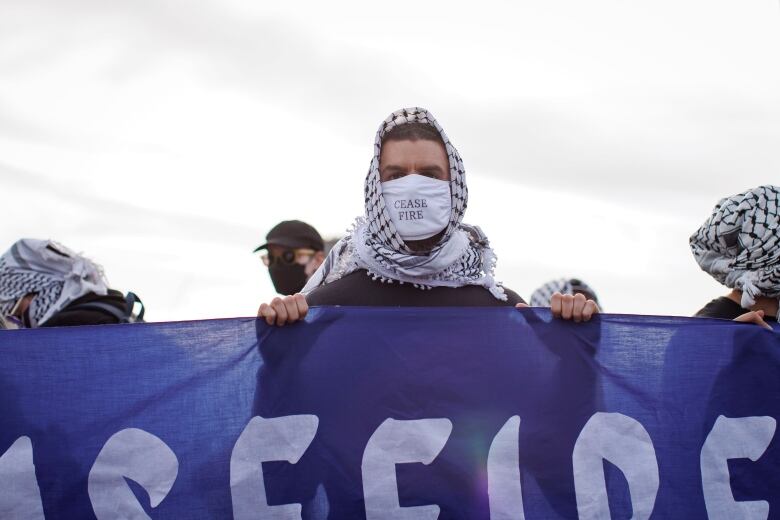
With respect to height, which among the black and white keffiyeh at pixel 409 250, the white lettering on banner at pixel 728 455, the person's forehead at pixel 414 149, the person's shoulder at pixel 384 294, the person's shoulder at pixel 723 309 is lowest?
the white lettering on banner at pixel 728 455

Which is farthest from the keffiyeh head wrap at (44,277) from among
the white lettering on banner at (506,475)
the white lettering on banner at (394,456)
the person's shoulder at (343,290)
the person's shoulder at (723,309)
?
the person's shoulder at (723,309)

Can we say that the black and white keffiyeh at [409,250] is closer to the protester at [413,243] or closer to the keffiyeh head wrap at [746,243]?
the protester at [413,243]

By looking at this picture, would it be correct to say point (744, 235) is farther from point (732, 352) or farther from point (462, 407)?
point (462, 407)

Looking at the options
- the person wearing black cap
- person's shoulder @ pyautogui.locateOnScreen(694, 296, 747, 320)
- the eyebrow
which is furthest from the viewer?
the person wearing black cap

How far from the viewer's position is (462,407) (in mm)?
3977

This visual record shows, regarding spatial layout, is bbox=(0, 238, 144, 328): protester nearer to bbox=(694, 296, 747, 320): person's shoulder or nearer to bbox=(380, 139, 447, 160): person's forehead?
bbox=(380, 139, 447, 160): person's forehead

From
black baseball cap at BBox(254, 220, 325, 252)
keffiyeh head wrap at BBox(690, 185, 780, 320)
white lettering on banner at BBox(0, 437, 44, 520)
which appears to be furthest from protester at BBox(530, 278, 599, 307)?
white lettering on banner at BBox(0, 437, 44, 520)

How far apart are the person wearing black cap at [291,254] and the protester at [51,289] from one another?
56.4 inches

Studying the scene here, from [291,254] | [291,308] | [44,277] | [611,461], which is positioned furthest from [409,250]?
[291,254]

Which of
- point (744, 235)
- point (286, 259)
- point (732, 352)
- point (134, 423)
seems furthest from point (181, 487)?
point (286, 259)

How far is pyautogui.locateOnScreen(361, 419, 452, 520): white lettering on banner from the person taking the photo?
12.4 ft

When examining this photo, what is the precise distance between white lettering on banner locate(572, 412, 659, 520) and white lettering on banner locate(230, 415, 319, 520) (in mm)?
985

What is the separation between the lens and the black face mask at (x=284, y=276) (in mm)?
7293

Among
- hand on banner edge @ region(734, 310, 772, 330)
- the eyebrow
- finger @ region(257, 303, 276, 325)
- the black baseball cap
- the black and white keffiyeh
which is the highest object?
the black baseball cap
